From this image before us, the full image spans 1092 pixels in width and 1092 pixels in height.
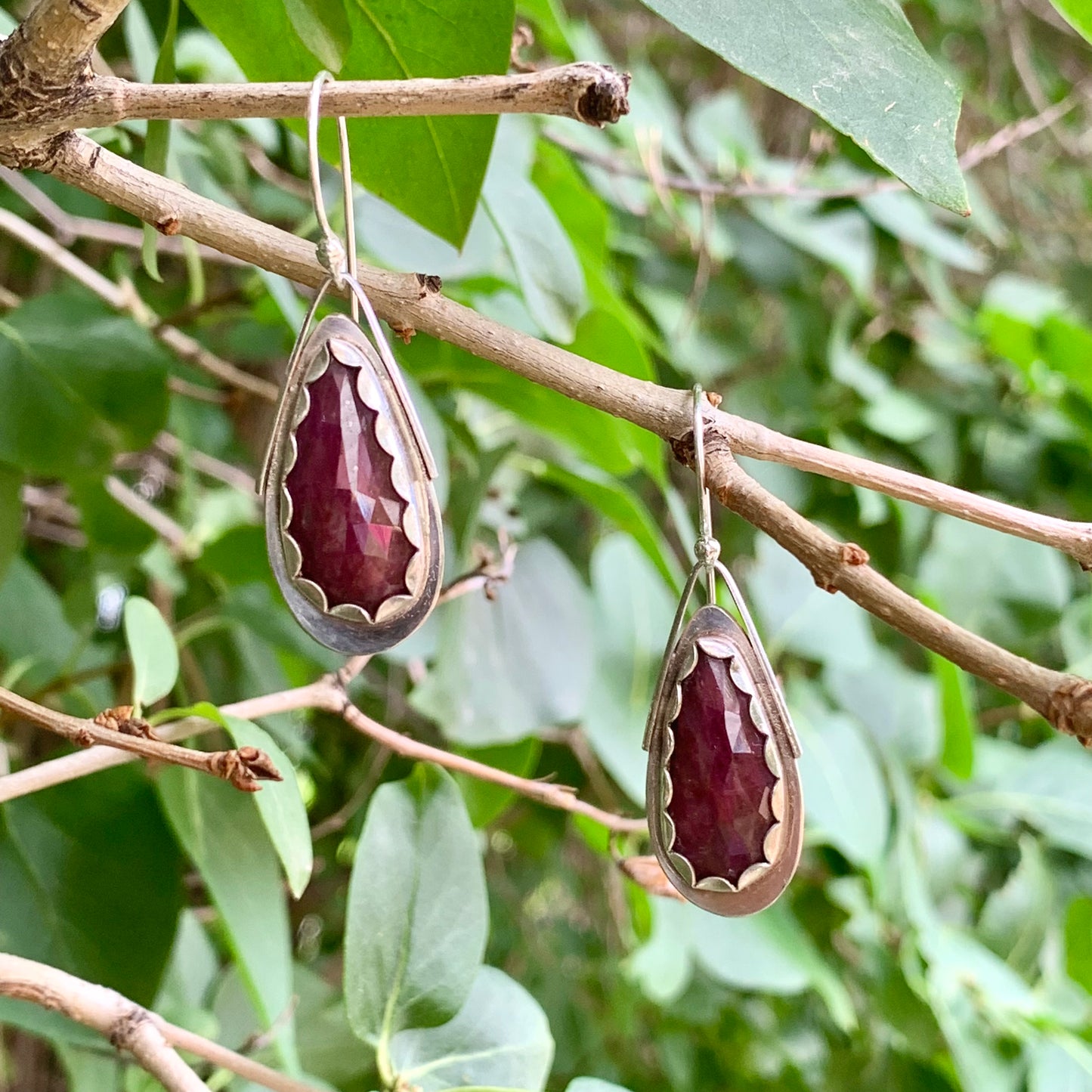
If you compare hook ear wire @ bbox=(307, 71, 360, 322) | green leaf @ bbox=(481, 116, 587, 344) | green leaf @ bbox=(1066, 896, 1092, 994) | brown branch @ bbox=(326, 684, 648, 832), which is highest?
hook ear wire @ bbox=(307, 71, 360, 322)

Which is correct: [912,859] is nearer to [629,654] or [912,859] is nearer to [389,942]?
[629,654]

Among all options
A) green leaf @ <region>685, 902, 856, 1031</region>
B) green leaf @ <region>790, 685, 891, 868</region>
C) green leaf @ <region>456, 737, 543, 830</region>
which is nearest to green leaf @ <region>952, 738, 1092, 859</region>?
green leaf @ <region>790, 685, 891, 868</region>

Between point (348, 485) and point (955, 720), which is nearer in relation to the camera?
point (348, 485)

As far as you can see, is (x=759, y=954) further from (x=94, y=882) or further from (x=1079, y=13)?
(x=1079, y=13)

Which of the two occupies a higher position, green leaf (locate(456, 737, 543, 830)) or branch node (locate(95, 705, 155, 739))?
branch node (locate(95, 705, 155, 739))

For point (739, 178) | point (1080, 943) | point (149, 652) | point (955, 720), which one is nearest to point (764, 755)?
point (149, 652)

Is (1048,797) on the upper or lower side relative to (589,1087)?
lower

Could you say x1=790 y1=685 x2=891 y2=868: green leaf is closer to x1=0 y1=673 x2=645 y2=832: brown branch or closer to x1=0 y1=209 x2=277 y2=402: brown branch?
x1=0 y1=673 x2=645 y2=832: brown branch
